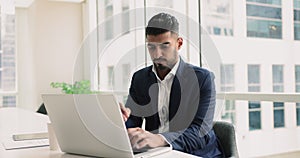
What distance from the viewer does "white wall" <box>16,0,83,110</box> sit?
558cm

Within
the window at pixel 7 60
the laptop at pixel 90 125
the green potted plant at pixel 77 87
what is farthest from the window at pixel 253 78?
the window at pixel 7 60

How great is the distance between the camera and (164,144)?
4.16 ft

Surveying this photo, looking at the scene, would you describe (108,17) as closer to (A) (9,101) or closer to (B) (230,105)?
(A) (9,101)

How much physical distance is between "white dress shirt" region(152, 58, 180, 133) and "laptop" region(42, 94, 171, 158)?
426 mm

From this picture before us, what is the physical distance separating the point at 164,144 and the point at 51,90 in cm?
463

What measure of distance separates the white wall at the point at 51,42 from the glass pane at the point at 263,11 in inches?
140

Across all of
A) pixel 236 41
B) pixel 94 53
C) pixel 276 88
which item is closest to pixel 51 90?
pixel 94 53

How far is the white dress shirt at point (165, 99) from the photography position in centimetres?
166

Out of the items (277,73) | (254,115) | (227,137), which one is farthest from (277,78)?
(227,137)

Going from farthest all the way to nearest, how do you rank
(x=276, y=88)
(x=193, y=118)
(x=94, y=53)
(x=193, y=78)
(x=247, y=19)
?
1. (x=94, y=53)
2. (x=247, y=19)
3. (x=276, y=88)
4. (x=193, y=78)
5. (x=193, y=118)

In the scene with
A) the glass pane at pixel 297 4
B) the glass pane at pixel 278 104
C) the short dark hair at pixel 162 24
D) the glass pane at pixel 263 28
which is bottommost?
the glass pane at pixel 278 104

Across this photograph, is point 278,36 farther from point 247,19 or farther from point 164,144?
point 164,144

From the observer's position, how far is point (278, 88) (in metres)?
2.49

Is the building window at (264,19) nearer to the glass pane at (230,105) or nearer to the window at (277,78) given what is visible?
the window at (277,78)
